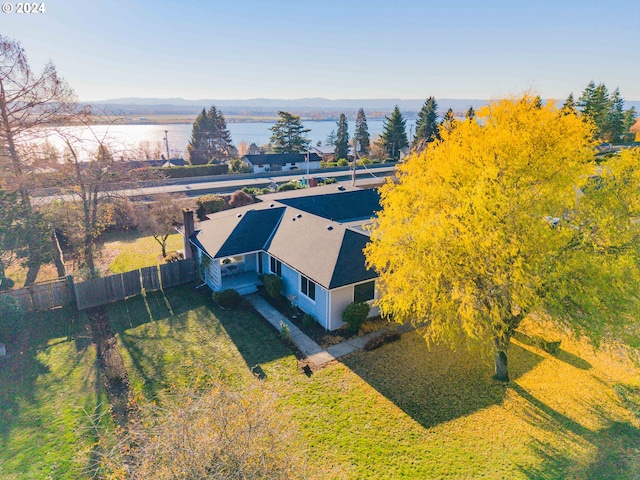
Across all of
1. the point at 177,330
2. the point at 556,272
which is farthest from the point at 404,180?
the point at 177,330

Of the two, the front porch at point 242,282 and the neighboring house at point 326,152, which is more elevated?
the neighboring house at point 326,152

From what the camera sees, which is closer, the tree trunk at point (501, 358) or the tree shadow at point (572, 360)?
the tree trunk at point (501, 358)

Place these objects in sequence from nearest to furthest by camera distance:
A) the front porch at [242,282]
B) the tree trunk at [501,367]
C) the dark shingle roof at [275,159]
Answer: the tree trunk at [501,367]
the front porch at [242,282]
the dark shingle roof at [275,159]

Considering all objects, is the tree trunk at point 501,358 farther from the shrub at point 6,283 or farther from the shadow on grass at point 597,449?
the shrub at point 6,283

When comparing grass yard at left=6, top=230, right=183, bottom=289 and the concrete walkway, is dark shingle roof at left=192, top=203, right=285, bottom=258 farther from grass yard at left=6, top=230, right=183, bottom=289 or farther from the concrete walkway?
grass yard at left=6, top=230, right=183, bottom=289

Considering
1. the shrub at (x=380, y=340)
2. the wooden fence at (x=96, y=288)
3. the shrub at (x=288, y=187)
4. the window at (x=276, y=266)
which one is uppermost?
the shrub at (x=288, y=187)

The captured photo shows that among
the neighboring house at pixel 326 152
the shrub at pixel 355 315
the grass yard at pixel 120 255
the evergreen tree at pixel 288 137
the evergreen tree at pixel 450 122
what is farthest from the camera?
the evergreen tree at pixel 288 137

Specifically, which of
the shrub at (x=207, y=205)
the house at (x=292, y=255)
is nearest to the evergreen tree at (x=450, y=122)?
the house at (x=292, y=255)
